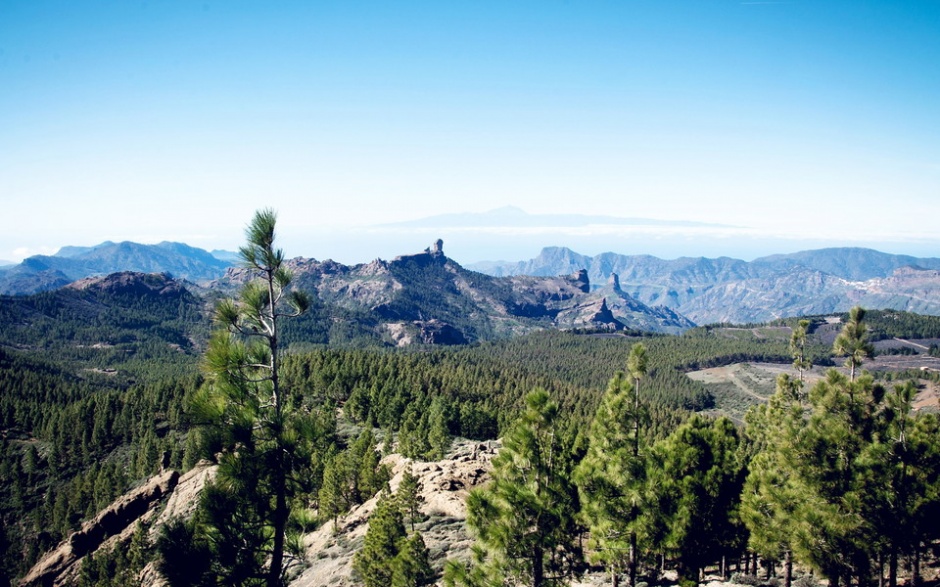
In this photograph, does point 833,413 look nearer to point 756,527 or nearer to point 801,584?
point 756,527

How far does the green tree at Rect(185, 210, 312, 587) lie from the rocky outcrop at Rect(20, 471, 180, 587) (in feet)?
244

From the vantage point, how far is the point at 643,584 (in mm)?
32031

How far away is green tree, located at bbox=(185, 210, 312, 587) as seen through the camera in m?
11.9

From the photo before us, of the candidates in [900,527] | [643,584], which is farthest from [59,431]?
[900,527]

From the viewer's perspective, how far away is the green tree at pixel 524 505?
756 inches

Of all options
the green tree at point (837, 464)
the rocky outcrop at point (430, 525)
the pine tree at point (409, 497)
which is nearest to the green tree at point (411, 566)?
the rocky outcrop at point (430, 525)

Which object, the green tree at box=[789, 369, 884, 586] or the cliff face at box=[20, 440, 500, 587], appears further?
the cliff face at box=[20, 440, 500, 587]

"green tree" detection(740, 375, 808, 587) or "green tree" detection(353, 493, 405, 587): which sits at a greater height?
"green tree" detection(740, 375, 808, 587)

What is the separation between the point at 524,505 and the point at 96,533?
79.2 metres

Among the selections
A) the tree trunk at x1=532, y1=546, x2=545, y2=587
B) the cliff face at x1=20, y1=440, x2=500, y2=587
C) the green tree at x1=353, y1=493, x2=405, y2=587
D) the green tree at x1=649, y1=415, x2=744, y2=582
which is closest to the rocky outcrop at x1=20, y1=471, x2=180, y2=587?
the cliff face at x1=20, y1=440, x2=500, y2=587

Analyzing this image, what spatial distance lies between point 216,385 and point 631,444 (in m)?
19.7

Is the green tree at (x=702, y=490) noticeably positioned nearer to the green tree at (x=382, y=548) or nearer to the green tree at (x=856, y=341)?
the green tree at (x=856, y=341)

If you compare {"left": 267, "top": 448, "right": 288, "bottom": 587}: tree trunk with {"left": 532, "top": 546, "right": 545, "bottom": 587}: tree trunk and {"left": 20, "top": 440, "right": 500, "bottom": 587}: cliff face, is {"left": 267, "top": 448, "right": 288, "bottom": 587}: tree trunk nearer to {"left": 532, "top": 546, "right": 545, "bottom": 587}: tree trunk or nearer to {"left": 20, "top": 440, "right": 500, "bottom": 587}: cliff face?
{"left": 20, "top": 440, "right": 500, "bottom": 587}: cliff face

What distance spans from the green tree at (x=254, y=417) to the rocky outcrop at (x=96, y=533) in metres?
74.4
